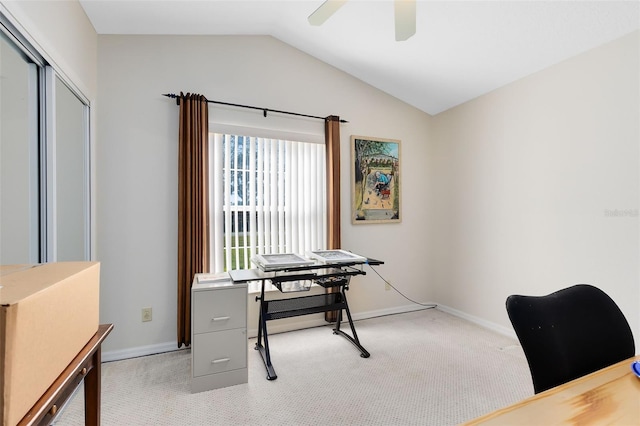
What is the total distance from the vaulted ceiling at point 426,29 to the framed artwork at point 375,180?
0.72m

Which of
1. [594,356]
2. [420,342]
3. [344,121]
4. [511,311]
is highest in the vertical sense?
[344,121]

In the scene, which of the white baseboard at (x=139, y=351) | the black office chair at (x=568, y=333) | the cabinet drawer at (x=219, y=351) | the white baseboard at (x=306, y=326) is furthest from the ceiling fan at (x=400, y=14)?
the white baseboard at (x=139, y=351)

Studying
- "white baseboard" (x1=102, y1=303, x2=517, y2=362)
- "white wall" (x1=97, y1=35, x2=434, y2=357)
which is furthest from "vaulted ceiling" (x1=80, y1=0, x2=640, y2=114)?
"white baseboard" (x1=102, y1=303, x2=517, y2=362)

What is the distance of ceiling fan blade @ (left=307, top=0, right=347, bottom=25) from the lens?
4.74ft

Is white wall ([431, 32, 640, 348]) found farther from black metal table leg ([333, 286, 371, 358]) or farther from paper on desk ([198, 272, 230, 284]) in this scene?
paper on desk ([198, 272, 230, 284])

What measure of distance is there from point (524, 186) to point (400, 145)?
132cm

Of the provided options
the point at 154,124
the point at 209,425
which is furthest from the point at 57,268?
the point at 154,124

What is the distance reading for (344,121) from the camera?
10.3ft

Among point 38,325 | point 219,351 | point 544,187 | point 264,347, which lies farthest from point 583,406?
point 544,187

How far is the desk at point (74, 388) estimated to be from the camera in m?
0.62

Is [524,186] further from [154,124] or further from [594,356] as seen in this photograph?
[154,124]

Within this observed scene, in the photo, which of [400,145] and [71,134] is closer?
[71,134]

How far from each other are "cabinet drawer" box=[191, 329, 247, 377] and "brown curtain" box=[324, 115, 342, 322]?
3.84 ft

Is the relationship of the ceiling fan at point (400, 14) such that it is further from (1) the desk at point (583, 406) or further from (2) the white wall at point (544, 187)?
(2) the white wall at point (544, 187)
